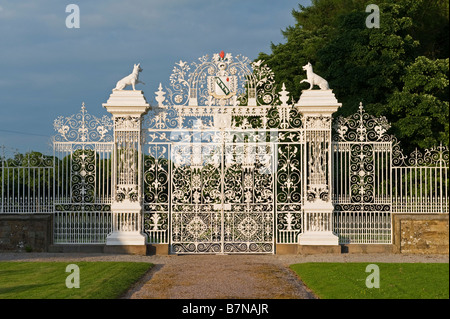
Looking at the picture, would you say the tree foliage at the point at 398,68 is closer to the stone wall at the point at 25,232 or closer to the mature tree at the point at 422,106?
the mature tree at the point at 422,106

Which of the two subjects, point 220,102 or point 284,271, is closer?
point 284,271

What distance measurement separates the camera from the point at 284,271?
34.0 feet

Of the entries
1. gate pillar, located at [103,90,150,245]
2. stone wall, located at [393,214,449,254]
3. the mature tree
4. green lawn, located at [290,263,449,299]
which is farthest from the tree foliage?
gate pillar, located at [103,90,150,245]

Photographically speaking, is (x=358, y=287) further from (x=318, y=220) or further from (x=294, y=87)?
(x=294, y=87)

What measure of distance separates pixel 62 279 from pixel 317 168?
246 inches

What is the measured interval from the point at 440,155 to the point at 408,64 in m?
6.94

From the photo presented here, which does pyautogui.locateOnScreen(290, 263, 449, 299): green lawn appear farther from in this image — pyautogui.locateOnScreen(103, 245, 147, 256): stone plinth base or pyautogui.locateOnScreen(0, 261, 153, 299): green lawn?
pyautogui.locateOnScreen(103, 245, 147, 256): stone plinth base

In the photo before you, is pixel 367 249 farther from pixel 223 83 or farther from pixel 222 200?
pixel 223 83

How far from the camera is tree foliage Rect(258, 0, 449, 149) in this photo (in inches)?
704

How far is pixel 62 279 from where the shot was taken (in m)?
9.27

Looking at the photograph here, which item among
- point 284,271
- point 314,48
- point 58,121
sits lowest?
point 284,271

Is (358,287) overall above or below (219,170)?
below
